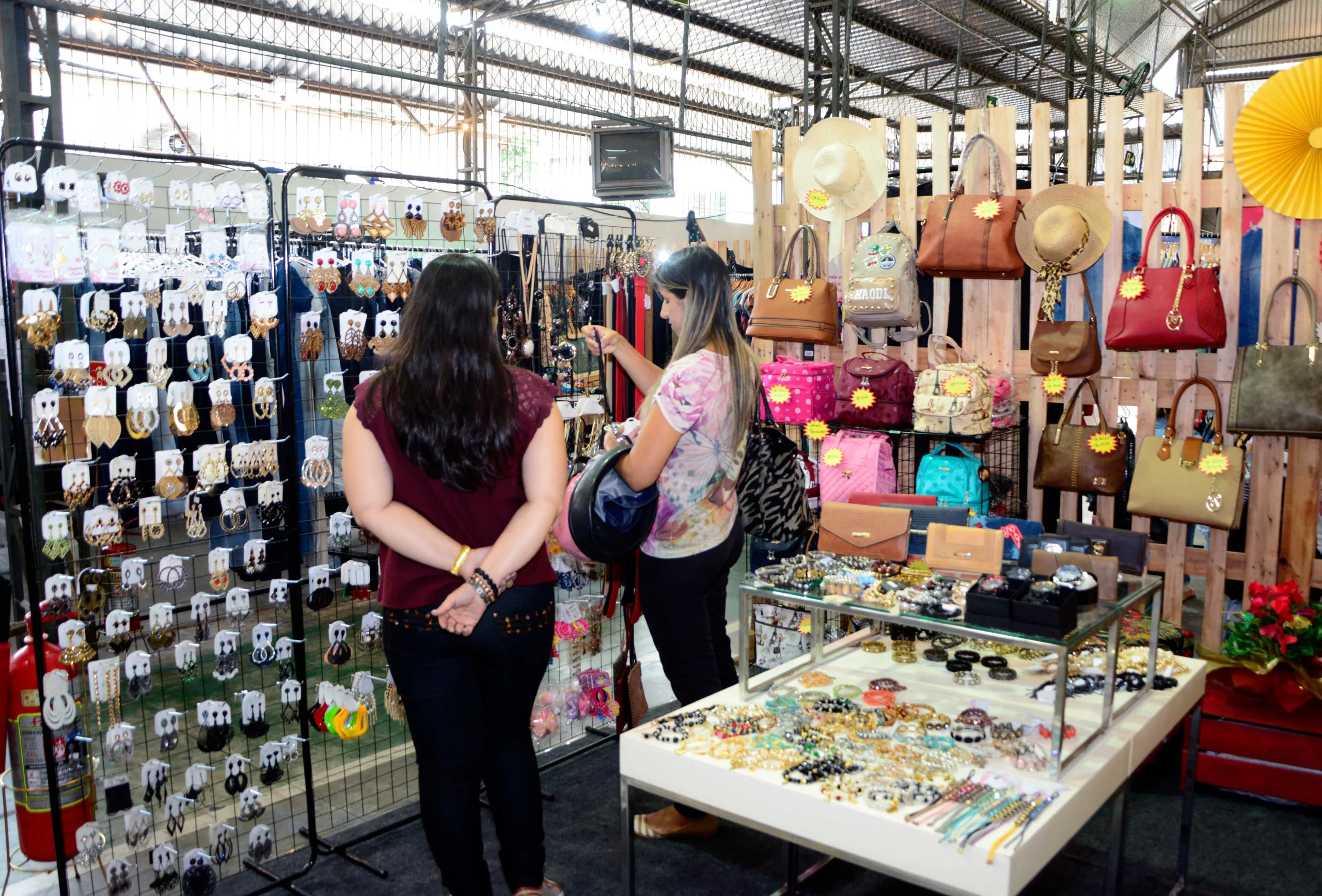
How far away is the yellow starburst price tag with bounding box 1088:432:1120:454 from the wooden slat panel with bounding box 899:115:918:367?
844 millimetres

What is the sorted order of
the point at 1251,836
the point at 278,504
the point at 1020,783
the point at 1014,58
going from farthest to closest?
1. the point at 1014,58
2. the point at 1251,836
3. the point at 278,504
4. the point at 1020,783

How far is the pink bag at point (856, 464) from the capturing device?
163 inches

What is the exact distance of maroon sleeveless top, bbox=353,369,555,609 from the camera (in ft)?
7.06

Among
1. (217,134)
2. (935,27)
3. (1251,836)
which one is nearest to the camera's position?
(1251,836)

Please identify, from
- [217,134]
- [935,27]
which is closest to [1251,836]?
[217,134]

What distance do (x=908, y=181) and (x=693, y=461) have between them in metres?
2.22

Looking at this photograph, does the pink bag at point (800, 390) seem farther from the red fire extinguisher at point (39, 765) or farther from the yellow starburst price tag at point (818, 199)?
the red fire extinguisher at point (39, 765)

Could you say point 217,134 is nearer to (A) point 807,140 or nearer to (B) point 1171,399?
(A) point 807,140

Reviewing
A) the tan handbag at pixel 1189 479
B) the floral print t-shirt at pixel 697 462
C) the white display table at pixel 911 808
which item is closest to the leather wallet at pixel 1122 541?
the white display table at pixel 911 808

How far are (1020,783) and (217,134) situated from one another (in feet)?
19.1

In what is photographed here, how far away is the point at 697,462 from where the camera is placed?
8.95 feet

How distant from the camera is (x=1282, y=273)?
3.69m

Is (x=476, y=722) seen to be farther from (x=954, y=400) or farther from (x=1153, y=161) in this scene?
(x=1153, y=161)

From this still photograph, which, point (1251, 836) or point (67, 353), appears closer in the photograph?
point (67, 353)
